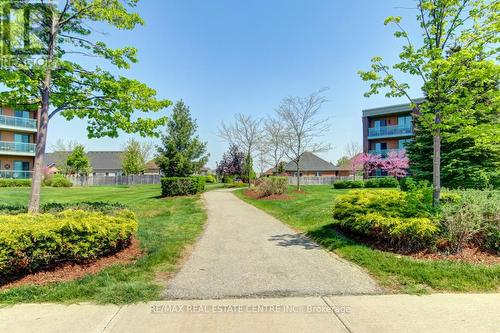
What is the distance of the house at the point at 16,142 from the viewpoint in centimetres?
3219

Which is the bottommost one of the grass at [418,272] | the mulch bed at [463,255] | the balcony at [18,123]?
the grass at [418,272]

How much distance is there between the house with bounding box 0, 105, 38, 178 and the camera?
32188mm

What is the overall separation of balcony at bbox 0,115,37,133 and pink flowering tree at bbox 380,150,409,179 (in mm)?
39517

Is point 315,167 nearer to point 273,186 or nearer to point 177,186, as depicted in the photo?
point 273,186

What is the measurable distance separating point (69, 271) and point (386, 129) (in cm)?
4001

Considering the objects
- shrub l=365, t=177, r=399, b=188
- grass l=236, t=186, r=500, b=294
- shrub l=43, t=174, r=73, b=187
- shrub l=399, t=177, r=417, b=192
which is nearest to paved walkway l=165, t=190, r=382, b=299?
grass l=236, t=186, r=500, b=294

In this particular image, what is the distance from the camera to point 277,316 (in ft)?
12.5

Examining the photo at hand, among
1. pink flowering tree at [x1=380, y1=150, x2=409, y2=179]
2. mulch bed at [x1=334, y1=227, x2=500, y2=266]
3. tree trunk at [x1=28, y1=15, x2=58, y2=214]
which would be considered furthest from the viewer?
pink flowering tree at [x1=380, y1=150, x2=409, y2=179]

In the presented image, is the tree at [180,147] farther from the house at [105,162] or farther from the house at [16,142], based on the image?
the house at [105,162]

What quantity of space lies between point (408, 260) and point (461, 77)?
4261 mm

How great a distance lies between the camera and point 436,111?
25.4ft

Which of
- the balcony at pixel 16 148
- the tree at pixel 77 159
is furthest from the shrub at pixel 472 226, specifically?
the tree at pixel 77 159

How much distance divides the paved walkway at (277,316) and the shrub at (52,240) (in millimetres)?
1053

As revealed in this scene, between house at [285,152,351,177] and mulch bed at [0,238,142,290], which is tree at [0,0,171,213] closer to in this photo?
mulch bed at [0,238,142,290]
